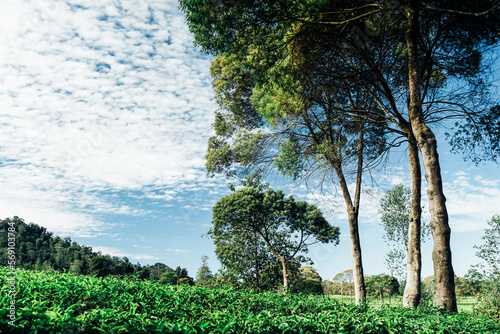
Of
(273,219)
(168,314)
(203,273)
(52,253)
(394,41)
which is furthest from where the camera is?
(203,273)

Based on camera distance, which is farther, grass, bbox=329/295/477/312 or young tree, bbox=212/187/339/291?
young tree, bbox=212/187/339/291

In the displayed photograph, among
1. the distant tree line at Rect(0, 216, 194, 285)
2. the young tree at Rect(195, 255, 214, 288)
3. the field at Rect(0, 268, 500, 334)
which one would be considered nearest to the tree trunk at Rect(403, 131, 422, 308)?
the field at Rect(0, 268, 500, 334)

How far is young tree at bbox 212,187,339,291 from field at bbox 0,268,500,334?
1493 cm

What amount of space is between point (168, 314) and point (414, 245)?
6643 mm

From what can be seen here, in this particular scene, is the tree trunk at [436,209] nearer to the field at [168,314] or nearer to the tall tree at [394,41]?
the tall tree at [394,41]

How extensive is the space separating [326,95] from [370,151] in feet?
8.89

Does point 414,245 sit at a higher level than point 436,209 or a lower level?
lower

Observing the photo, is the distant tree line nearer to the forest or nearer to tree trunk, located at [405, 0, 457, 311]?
the forest

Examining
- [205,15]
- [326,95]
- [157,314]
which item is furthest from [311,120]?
[157,314]

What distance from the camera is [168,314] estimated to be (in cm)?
343

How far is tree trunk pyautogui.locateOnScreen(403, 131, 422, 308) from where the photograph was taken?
759cm

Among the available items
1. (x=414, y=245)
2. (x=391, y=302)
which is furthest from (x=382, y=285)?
(x=414, y=245)

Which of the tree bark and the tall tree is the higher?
the tall tree

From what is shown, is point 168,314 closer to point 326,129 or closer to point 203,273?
point 326,129
